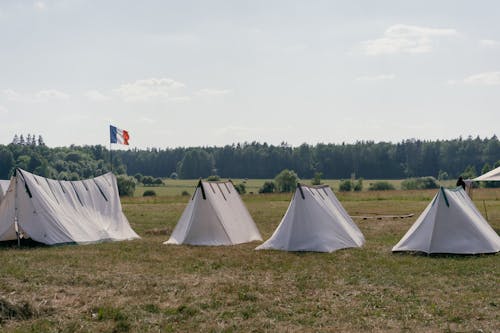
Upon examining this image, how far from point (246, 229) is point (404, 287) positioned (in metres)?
7.81

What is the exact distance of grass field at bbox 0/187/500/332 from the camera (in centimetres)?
795

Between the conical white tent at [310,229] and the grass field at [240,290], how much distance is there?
25.7 inches

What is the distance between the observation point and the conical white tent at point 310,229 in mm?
15000

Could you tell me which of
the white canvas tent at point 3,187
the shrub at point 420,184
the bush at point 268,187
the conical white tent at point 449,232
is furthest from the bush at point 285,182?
the conical white tent at point 449,232

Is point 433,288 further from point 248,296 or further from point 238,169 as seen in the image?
point 238,169

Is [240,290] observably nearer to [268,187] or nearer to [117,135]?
[117,135]

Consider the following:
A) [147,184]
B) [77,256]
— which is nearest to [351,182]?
[147,184]

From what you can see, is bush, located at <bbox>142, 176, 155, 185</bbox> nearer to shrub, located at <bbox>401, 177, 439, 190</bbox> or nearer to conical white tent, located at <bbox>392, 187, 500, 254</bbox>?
shrub, located at <bbox>401, 177, 439, 190</bbox>

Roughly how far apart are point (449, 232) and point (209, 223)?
6.23m

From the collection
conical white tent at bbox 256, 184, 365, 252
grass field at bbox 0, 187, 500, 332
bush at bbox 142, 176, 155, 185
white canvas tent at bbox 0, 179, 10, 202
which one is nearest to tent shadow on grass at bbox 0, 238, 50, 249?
grass field at bbox 0, 187, 500, 332

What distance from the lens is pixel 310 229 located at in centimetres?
1527

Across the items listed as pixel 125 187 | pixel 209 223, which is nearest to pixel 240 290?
pixel 209 223

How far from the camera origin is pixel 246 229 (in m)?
17.7

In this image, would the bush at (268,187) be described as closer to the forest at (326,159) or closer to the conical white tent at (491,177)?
the forest at (326,159)
